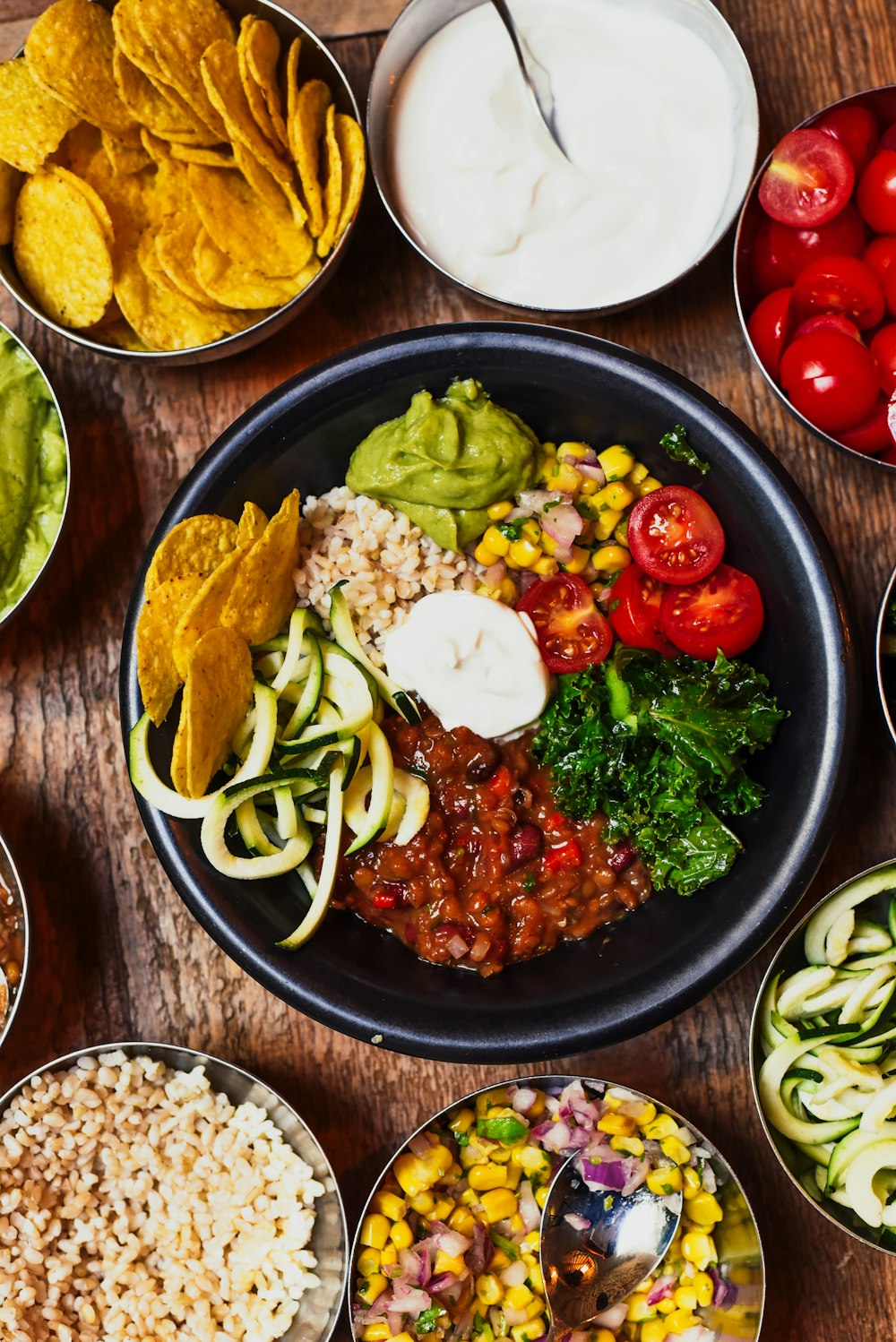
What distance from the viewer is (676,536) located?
2857 millimetres

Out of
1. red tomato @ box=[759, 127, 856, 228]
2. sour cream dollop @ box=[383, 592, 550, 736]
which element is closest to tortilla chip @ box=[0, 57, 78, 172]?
sour cream dollop @ box=[383, 592, 550, 736]

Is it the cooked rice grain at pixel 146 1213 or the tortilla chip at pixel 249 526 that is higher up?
the tortilla chip at pixel 249 526

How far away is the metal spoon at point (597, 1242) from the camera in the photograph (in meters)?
2.89

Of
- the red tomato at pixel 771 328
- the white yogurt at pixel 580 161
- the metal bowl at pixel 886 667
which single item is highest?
the white yogurt at pixel 580 161

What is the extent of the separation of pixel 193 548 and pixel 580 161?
1.52 metres

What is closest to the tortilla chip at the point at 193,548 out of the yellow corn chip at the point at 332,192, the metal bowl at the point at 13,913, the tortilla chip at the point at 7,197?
the yellow corn chip at the point at 332,192

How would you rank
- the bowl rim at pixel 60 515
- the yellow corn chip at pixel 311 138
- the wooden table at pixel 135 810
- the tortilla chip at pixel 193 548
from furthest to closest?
the wooden table at pixel 135 810, the bowl rim at pixel 60 515, the yellow corn chip at pixel 311 138, the tortilla chip at pixel 193 548

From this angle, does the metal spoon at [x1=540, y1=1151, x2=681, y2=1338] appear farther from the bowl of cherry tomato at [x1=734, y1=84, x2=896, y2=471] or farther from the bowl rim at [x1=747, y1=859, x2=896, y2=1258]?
the bowl of cherry tomato at [x1=734, y1=84, x2=896, y2=471]

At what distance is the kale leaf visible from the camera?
2.75 meters

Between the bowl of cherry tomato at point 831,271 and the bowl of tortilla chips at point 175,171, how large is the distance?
3.78 feet

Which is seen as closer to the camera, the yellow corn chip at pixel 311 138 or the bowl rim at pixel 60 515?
the yellow corn chip at pixel 311 138

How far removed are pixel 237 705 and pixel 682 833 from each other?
1.23 m

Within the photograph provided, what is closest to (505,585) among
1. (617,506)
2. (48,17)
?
(617,506)

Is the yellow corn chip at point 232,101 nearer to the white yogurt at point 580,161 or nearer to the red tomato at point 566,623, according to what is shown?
the white yogurt at point 580,161
